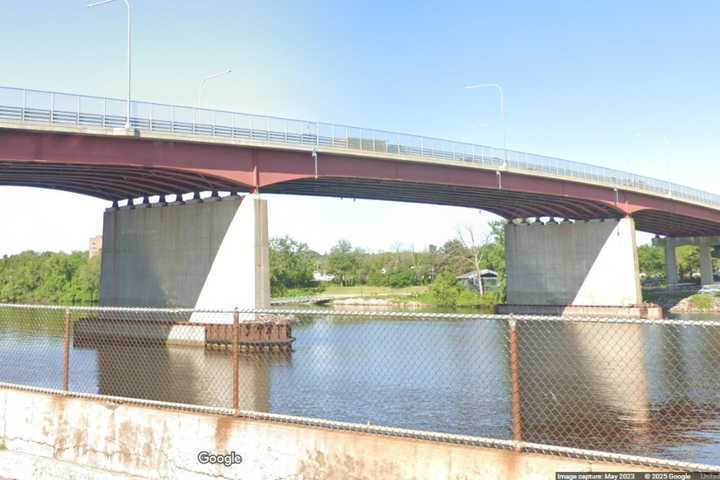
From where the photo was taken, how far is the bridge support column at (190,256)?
40438 mm

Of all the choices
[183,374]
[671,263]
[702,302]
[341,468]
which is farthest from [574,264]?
[341,468]

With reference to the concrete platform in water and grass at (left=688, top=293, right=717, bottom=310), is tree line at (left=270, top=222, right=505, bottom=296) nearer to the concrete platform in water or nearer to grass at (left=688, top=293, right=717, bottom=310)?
grass at (left=688, top=293, right=717, bottom=310)

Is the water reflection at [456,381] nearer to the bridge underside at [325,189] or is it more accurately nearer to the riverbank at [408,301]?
the bridge underside at [325,189]

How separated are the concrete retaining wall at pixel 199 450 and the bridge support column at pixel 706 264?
107501 mm

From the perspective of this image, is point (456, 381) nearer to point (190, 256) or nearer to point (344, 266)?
point (190, 256)

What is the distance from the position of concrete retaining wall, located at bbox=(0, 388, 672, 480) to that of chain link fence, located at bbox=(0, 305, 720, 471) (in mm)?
360

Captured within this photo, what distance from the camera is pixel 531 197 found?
63094 millimetres

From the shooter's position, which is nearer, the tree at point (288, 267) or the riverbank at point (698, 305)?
the riverbank at point (698, 305)

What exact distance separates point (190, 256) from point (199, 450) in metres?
35.9

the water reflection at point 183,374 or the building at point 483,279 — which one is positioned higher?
the building at point 483,279

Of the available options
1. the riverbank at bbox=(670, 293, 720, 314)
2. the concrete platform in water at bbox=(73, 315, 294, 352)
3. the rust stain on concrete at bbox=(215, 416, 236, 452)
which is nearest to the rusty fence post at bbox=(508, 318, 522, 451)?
the rust stain on concrete at bbox=(215, 416, 236, 452)

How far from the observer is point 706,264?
103938mm

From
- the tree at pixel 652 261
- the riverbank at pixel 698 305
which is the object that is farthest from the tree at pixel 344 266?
the riverbank at pixel 698 305

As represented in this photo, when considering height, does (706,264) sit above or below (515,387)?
above
